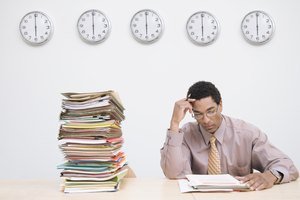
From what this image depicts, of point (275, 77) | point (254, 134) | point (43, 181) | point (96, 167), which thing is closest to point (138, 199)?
point (96, 167)

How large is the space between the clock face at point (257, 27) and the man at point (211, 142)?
151cm

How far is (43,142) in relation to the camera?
3625mm

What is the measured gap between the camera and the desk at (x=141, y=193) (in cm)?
144

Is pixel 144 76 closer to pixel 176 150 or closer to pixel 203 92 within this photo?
pixel 203 92

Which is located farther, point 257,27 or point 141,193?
point 257,27

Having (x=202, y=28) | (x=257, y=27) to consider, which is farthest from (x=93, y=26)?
(x=257, y=27)

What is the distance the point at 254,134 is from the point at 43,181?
48.6 inches

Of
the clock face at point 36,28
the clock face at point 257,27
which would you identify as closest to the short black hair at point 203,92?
the clock face at point 257,27

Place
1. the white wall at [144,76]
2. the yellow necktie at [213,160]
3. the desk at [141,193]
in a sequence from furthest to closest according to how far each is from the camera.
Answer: the white wall at [144,76] < the yellow necktie at [213,160] < the desk at [141,193]

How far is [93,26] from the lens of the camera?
11.9ft

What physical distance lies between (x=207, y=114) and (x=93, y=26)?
1.85 metres

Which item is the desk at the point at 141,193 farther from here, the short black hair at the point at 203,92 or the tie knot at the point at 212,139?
→ the short black hair at the point at 203,92

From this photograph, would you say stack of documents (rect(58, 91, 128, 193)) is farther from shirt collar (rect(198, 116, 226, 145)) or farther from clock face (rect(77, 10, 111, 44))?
clock face (rect(77, 10, 111, 44))

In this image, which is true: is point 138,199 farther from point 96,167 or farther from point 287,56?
point 287,56
